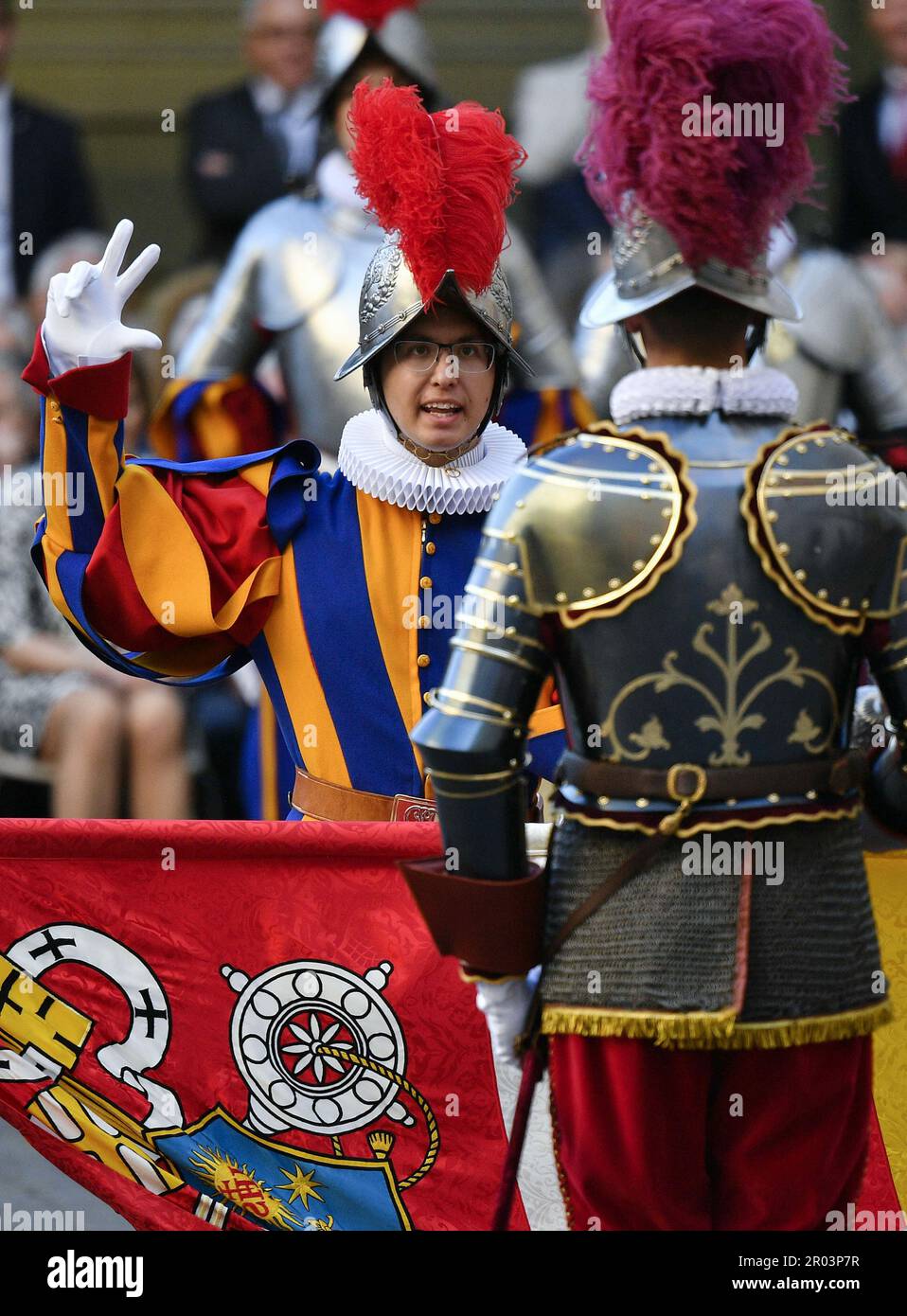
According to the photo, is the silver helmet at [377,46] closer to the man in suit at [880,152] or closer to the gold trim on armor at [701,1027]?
the man in suit at [880,152]

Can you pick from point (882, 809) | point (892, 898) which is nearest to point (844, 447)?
point (882, 809)

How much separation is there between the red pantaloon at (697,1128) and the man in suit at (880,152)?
4.64 m

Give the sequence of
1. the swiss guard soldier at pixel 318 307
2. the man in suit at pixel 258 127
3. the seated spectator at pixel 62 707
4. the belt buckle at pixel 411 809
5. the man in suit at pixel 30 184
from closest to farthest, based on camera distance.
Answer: the belt buckle at pixel 411 809
the swiss guard soldier at pixel 318 307
the seated spectator at pixel 62 707
the man in suit at pixel 258 127
the man in suit at pixel 30 184

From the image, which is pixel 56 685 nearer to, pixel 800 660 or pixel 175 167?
pixel 175 167

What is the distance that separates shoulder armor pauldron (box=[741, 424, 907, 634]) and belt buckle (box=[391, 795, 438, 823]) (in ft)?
4.47

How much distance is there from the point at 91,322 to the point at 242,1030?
133 cm

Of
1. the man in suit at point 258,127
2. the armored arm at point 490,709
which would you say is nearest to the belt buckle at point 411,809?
the armored arm at point 490,709

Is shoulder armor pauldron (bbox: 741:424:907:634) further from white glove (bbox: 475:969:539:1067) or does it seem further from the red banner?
the red banner

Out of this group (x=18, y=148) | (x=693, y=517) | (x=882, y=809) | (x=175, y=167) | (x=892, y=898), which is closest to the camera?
(x=693, y=517)

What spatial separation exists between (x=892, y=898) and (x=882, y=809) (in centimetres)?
88

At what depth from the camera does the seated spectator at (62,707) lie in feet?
20.8

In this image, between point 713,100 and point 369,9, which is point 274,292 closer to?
point 369,9

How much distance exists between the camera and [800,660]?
111 inches

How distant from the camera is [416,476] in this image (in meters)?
4.11
